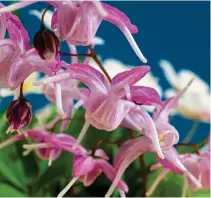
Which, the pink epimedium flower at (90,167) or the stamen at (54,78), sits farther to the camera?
the pink epimedium flower at (90,167)

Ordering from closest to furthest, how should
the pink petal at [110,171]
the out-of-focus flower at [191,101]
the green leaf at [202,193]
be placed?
the pink petal at [110,171], the green leaf at [202,193], the out-of-focus flower at [191,101]

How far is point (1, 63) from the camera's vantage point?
29 centimetres

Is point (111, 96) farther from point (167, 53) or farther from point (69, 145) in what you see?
point (167, 53)

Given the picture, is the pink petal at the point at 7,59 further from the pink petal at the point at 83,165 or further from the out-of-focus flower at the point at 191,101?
the out-of-focus flower at the point at 191,101

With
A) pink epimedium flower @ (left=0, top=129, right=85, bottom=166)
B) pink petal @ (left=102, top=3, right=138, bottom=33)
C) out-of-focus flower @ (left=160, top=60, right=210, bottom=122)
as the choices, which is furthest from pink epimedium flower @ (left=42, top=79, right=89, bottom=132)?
out-of-focus flower @ (left=160, top=60, right=210, bottom=122)

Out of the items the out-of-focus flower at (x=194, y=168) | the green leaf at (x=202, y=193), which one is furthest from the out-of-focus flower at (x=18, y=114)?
the green leaf at (x=202, y=193)

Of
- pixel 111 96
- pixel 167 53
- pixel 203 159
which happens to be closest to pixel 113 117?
pixel 111 96

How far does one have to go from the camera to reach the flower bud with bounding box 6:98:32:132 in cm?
30

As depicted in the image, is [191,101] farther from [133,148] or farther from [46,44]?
[46,44]

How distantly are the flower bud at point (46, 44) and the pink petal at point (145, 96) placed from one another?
0.06m

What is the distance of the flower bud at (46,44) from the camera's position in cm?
26

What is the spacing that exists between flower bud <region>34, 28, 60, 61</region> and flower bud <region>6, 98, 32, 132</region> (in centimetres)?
5

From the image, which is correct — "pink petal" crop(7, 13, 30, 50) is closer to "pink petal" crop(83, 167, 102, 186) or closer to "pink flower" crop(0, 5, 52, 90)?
"pink flower" crop(0, 5, 52, 90)

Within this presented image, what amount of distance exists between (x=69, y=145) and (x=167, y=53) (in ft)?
2.55
